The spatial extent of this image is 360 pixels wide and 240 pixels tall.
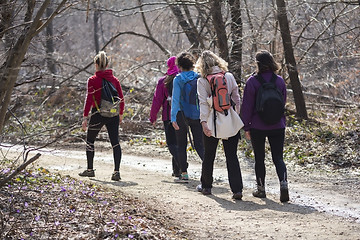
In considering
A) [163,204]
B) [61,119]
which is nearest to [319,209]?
[163,204]

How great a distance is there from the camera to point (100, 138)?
15.5 meters

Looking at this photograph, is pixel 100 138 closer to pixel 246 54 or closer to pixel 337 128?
pixel 246 54

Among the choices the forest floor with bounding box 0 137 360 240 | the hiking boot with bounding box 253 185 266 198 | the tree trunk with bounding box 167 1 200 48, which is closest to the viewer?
the forest floor with bounding box 0 137 360 240

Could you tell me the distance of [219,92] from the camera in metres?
7.48

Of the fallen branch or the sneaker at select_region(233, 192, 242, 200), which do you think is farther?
the sneaker at select_region(233, 192, 242, 200)

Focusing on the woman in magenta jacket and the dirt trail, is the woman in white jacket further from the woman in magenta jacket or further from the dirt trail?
the woman in magenta jacket

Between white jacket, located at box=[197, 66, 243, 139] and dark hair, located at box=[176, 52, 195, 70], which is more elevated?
dark hair, located at box=[176, 52, 195, 70]

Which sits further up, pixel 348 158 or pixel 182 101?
pixel 182 101

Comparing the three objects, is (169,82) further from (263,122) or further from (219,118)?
(263,122)

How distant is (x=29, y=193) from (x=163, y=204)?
Answer: 1.76 meters

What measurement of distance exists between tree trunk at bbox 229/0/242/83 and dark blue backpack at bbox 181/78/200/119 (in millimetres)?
6318

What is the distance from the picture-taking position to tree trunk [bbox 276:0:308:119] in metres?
14.3

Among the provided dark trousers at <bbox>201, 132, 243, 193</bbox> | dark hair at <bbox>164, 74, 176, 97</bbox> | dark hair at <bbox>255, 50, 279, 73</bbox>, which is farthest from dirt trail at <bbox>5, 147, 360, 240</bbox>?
dark hair at <bbox>255, 50, 279, 73</bbox>

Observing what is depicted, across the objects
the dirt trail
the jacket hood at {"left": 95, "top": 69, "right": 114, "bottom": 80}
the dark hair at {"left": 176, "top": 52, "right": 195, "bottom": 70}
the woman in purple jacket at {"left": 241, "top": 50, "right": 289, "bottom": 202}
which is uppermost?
the dark hair at {"left": 176, "top": 52, "right": 195, "bottom": 70}
